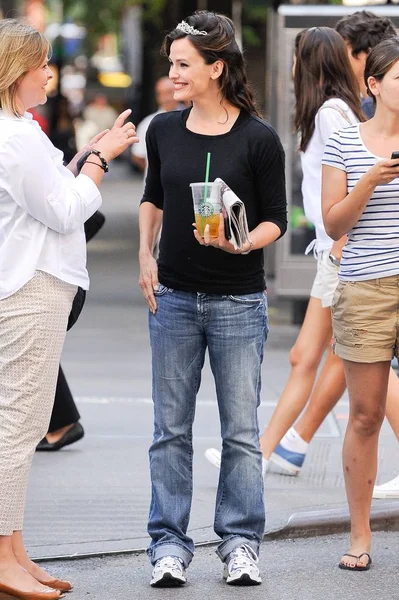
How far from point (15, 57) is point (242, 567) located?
6.45 feet

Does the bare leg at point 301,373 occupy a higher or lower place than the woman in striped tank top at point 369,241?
lower

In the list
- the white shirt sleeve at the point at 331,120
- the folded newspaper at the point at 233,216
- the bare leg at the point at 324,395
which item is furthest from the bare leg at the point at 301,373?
the folded newspaper at the point at 233,216

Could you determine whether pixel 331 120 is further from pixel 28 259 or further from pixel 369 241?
pixel 28 259

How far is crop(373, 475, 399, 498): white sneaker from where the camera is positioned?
6.07m

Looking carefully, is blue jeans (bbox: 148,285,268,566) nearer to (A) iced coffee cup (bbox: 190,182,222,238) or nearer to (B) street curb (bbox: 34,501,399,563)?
(A) iced coffee cup (bbox: 190,182,222,238)

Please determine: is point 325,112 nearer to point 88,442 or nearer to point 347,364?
point 347,364

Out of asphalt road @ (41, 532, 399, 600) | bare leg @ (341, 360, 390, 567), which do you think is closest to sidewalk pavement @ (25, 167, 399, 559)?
asphalt road @ (41, 532, 399, 600)

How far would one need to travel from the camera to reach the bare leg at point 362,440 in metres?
4.87

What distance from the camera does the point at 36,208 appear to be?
14.3 ft

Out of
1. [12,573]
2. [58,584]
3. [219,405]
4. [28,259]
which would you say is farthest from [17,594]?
[28,259]

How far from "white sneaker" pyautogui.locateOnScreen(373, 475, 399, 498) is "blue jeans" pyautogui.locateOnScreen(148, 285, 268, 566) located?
1324 millimetres

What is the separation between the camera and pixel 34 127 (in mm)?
4398

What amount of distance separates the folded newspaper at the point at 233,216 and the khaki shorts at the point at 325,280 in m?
1.71

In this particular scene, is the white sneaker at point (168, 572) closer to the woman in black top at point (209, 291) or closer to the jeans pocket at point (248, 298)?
the woman in black top at point (209, 291)
